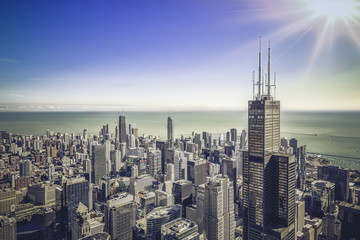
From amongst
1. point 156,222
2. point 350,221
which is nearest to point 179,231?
point 156,222

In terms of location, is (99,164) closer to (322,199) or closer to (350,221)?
(322,199)

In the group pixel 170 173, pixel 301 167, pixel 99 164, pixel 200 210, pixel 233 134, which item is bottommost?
pixel 200 210

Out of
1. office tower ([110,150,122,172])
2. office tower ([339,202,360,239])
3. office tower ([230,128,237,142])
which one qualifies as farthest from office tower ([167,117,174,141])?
office tower ([339,202,360,239])

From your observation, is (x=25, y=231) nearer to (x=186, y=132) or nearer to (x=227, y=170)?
(x=227, y=170)

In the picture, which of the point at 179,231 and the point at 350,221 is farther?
the point at 350,221

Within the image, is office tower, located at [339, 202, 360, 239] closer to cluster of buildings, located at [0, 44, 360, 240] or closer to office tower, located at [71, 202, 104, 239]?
cluster of buildings, located at [0, 44, 360, 240]
